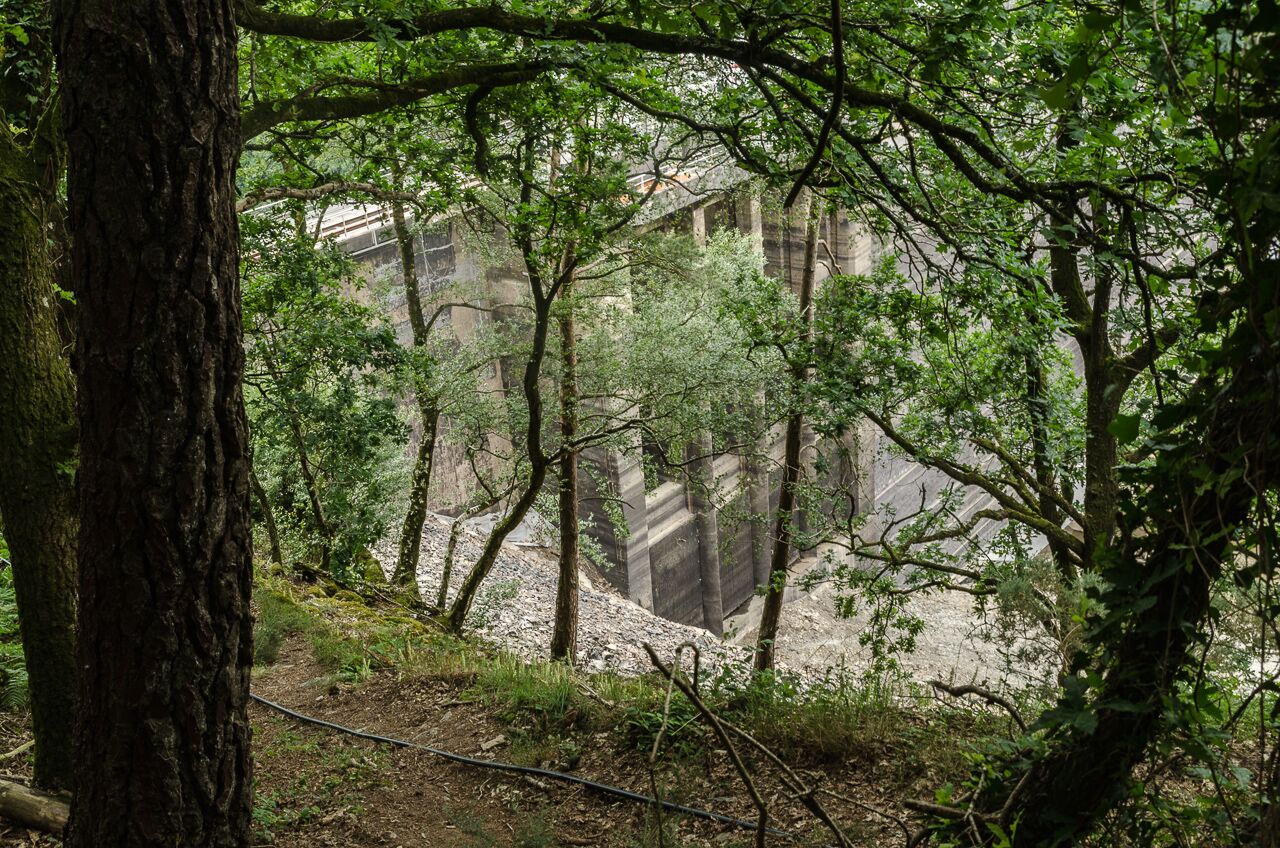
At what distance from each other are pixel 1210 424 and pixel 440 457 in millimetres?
16412

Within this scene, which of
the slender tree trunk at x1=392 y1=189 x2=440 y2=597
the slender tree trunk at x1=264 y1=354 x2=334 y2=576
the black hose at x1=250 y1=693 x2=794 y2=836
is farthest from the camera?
the slender tree trunk at x1=392 y1=189 x2=440 y2=597

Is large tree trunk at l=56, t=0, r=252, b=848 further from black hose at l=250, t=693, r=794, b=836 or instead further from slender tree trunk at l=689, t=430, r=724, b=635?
slender tree trunk at l=689, t=430, r=724, b=635

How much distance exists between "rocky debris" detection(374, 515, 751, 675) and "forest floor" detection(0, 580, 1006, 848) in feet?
17.7

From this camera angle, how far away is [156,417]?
2.27 metres

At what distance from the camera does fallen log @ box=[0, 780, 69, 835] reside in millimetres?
3527

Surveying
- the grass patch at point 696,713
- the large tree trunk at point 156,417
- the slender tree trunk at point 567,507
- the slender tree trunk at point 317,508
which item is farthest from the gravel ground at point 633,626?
the large tree trunk at point 156,417

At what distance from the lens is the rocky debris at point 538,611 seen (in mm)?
12164

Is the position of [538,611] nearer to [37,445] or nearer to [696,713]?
[696,713]

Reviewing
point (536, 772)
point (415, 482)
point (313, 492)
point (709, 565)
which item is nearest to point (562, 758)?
point (536, 772)

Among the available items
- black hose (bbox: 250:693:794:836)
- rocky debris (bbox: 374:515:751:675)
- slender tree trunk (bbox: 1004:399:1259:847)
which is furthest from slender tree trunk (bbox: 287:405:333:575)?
slender tree trunk (bbox: 1004:399:1259:847)

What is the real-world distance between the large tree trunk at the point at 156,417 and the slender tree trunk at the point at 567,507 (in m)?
8.12

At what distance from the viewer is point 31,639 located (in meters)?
3.55

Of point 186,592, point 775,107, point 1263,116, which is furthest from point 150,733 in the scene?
point 775,107

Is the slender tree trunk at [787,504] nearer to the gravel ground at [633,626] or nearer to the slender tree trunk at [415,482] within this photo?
the gravel ground at [633,626]
